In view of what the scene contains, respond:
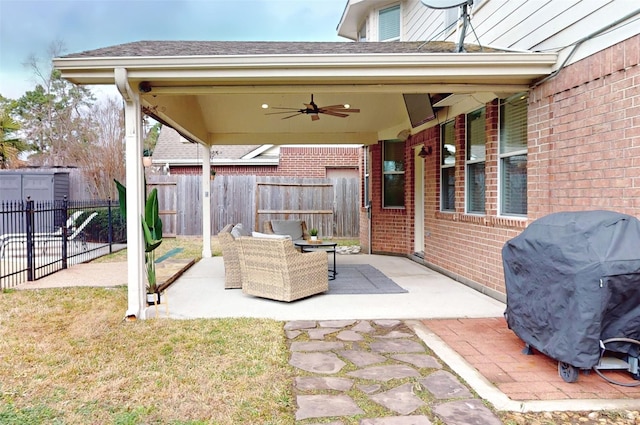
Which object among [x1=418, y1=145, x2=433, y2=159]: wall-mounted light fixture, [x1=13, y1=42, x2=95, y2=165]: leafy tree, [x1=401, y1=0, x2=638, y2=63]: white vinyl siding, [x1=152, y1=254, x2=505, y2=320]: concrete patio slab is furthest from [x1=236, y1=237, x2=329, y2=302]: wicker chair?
[x1=13, y1=42, x2=95, y2=165]: leafy tree

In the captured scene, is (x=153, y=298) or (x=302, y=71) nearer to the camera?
(x=302, y=71)

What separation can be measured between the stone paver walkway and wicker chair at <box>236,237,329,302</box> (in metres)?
1.04

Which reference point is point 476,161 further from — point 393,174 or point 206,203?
point 206,203

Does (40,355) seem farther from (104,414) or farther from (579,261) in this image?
(579,261)

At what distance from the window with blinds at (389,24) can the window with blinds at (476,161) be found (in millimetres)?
4247

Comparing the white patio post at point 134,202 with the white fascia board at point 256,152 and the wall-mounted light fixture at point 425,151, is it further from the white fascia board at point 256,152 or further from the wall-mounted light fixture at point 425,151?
the white fascia board at point 256,152

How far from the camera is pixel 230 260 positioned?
20.6 ft

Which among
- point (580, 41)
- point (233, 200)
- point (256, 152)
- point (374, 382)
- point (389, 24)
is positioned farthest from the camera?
point (256, 152)

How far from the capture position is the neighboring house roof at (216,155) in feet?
49.4

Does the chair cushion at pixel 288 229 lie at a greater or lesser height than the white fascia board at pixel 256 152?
lesser

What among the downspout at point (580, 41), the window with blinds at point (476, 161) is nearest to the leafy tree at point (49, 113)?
the window with blinds at point (476, 161)

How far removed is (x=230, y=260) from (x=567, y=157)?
4342 millimetres

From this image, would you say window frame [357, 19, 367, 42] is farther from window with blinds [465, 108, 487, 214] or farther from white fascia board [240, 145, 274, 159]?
window with blinds [465, 108, 487, 214]

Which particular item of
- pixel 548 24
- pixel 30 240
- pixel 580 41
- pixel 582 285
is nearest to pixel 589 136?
pixel 580 41
